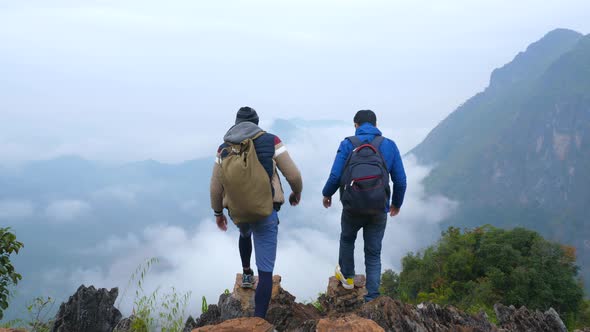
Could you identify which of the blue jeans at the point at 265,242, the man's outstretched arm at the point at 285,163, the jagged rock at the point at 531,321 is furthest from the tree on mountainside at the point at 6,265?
the jagged rock at the point at 531,321

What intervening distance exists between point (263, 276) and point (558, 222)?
204 metres

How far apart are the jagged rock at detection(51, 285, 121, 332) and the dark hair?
158 inches

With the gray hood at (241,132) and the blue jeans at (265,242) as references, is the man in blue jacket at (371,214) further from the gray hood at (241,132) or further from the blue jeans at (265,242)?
the gray hood at (241,132)

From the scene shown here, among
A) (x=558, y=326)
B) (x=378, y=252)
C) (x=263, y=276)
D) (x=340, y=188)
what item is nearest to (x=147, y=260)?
(x=263, y=276)

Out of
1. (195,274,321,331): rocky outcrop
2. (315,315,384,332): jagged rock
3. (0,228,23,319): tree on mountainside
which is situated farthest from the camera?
(0,228,23,319): tree on mountainside

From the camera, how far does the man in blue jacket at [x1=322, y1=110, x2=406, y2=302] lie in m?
6.35

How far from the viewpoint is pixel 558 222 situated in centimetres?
18100

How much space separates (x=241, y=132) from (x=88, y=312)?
10.0ft

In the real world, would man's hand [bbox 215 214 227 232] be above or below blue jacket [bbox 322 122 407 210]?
below

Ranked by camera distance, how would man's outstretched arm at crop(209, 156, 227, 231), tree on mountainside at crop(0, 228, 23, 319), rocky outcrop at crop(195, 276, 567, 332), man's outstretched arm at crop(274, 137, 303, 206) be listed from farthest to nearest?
tree on mountainside at crop(0, 228, 23, 319)
man's outstretched arm at crop(209, 156, 227, 231)
man's outstretched arm at crop(274, 137, 303, 206)
rocky outcrop at crop(195, 276, 567, 332)

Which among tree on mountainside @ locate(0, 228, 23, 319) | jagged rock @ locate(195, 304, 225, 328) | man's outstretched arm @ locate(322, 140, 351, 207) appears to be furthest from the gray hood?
tree on mountainside @ locate(0, 228, 23, 319)

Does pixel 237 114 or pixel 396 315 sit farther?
pixel 237 114

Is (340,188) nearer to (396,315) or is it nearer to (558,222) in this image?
(396,315)

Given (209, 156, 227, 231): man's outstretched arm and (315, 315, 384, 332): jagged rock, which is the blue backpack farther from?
(315, 315, 384, 332): jagged rock
